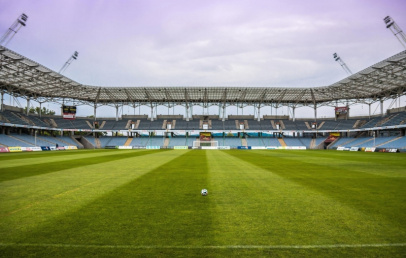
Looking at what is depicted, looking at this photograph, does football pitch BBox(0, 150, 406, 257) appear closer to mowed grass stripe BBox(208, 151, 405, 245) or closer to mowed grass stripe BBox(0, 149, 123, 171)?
mowed grass stripe BBox(208, 151, 405, 245)

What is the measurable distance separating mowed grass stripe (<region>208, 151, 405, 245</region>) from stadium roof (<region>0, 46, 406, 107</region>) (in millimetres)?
37774

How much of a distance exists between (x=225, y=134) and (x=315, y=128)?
2536 cm

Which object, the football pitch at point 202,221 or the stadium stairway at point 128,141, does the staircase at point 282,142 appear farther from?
the football pitch at point 202,221

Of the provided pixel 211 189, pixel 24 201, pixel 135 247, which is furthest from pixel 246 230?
pixel 24 201

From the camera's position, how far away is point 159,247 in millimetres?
4004

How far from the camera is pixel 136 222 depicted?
5238 millimetres

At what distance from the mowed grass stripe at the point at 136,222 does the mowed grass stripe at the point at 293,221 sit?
524mm

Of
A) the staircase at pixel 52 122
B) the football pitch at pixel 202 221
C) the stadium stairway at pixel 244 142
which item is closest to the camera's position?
the football pitch at pixel 202 221

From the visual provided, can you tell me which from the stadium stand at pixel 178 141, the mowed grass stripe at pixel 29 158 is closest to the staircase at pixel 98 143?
the stadium stand at pixel 178 141

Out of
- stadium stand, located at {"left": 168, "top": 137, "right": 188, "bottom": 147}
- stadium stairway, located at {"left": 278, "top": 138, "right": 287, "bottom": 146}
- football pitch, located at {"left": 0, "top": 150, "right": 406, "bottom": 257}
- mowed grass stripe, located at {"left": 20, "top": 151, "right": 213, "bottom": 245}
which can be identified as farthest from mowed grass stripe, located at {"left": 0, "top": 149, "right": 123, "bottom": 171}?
stadium stairway, located at {"left": 278, "top": 138, "right": 287, "bottom": 146}

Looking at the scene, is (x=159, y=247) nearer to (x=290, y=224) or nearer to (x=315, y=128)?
Answer: (x=290, y=224)

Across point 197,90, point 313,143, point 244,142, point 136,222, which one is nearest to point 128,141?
point 197,90

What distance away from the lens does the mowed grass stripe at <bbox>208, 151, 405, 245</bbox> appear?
436cm

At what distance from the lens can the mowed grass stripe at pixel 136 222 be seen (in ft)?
14.2
